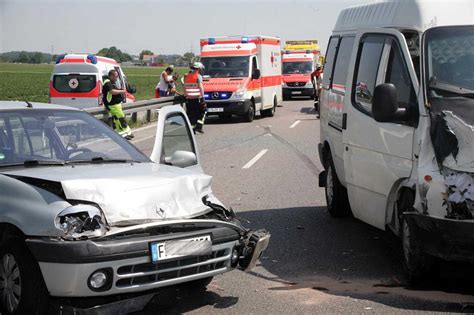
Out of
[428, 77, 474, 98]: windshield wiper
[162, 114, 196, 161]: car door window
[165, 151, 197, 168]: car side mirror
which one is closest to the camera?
[428, 77, 474, 98]: windshield wiper

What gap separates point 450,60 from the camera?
625 cm

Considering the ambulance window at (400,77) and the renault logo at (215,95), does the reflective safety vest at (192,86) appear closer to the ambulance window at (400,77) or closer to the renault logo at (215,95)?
the renault logo at (215,95)

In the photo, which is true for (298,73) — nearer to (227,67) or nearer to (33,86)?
(227,67)

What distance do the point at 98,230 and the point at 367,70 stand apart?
361cm

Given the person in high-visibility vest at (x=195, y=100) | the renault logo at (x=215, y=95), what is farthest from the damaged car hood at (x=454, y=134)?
the renault logo at (x=215, y=95)

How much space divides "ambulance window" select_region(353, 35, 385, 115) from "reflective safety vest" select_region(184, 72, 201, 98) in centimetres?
1479

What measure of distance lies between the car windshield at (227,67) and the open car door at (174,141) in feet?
62.1

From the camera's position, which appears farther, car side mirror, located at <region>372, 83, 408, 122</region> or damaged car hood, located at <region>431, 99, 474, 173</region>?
car side mirror, located at <region>372, 83, 408, 122</region>

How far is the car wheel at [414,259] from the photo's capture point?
19.1ft

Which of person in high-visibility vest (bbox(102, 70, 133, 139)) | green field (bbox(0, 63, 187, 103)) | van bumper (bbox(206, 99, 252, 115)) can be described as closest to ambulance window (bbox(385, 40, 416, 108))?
person in high-visibility vest (bbox(102, 70, 133, 139))

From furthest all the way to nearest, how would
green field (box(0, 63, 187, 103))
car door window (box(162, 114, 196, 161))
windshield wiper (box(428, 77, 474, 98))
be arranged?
green field (box(0, 63, 187, 103)), car door window (box(162, 114, 196, 161)), windshield wiper (box(428, 77, 474, 98))

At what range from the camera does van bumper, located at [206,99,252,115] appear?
25.4 meters

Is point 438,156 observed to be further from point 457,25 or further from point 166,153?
point 166,153

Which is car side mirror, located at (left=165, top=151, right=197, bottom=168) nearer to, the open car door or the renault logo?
the open car door
